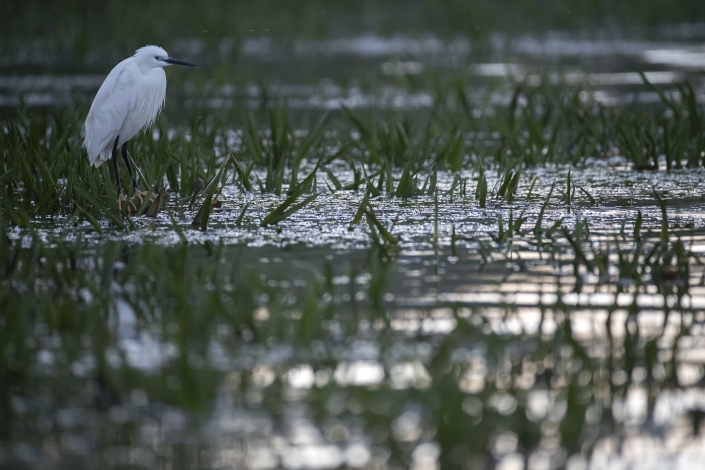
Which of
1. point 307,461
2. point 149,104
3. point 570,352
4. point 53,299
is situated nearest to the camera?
point 307,461

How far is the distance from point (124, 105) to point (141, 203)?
2.90 feet

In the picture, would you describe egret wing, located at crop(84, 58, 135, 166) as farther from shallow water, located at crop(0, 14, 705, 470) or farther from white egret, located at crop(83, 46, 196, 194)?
shallow water, located at crop(0, 14, 705, 470)

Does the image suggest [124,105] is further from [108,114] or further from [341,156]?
[341,156]

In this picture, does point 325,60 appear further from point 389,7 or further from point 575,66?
point 389,7

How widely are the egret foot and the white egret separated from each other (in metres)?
0.35

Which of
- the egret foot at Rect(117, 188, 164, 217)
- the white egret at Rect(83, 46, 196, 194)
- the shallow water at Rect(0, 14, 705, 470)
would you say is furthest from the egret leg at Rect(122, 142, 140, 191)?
the shallow water at Rect(0, 14, 705, 470)

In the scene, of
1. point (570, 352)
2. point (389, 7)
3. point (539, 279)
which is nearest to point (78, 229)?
point (539, 279)

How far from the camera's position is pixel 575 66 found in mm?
13898

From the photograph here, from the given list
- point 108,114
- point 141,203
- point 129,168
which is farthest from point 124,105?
point 141,203

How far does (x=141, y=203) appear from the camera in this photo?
5.09 metres

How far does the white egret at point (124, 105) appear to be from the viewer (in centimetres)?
566

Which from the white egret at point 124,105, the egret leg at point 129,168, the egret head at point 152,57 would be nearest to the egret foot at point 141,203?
the egret leg at point 129,168

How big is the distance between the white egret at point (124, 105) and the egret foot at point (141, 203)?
352mm

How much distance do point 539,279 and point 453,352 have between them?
0.96 m
